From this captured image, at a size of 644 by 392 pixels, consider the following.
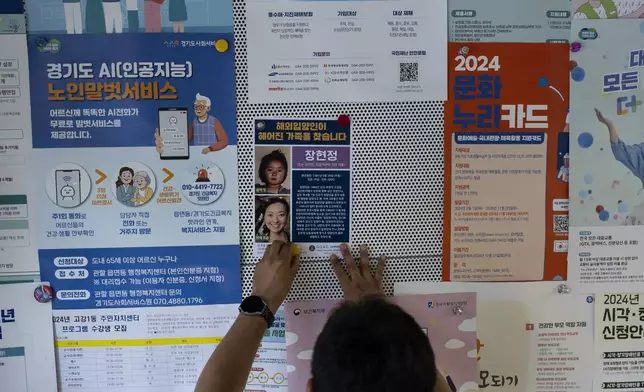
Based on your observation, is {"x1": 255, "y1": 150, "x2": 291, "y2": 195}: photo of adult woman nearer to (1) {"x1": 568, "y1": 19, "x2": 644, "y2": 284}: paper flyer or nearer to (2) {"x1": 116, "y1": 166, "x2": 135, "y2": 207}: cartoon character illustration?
(2) {"x1": 116, "y1": 166, "x2": 135, "y2": 207}: cartoon character illustration

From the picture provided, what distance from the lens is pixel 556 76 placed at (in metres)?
1.00

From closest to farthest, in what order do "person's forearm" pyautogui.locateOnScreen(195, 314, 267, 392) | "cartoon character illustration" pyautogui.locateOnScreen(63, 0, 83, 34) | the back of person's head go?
the back of person's head → "person's forearm" pyautogui.locateOnScreen(195, 314, 267, 392) → "cartoon character illustration" pyautogui.locateOnScreen(63, 0, 83, 34)

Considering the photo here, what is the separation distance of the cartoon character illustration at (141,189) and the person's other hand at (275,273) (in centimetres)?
28

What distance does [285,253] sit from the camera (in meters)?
1.00

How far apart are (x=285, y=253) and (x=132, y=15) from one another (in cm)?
58

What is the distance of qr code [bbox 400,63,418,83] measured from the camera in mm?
982

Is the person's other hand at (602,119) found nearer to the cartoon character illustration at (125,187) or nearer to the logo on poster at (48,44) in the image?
the cartoon character illustration at (125,187)

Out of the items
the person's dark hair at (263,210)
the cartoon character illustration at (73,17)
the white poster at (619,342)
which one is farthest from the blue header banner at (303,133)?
the white poster at (619,342)

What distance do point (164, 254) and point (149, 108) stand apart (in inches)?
12.2

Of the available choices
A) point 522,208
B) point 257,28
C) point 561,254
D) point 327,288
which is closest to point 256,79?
point 257,28

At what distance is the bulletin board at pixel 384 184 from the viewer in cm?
99

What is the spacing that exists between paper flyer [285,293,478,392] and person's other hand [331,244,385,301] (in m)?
0.06

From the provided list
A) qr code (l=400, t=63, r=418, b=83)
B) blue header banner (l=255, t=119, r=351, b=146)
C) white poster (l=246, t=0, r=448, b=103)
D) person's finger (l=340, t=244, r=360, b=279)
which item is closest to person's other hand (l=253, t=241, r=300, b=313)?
person's finger (l=340, t=244, r=360, b=279)

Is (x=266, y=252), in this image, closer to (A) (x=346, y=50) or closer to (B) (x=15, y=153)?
(A) (x=346, y=50)
